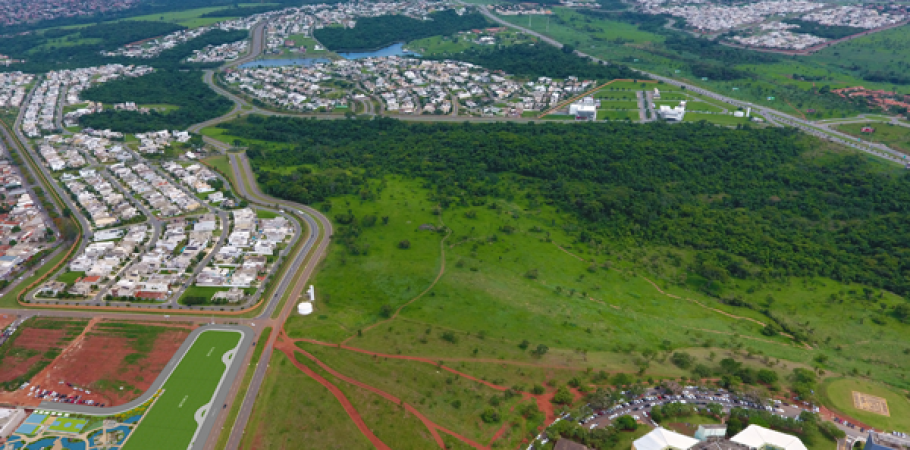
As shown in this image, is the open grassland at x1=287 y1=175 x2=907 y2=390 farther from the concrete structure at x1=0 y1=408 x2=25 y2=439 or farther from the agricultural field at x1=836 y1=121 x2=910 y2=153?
the agricultural field at x1=836 y1=121 x2=910 y2=153

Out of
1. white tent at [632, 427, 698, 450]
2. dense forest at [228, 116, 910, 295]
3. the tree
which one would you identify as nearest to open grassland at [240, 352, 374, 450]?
the tree

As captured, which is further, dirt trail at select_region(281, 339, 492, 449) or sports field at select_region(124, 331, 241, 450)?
sports field at select_region(124, 331, 241, 450)

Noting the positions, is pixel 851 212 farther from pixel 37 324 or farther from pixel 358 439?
pixel 37 324

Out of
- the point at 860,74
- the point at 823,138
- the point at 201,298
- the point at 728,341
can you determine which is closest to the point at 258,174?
the point at 201,298

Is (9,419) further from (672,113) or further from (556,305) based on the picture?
(672,113)

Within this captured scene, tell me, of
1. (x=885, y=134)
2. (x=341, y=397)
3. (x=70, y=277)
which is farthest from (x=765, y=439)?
(x=885, y=134)
